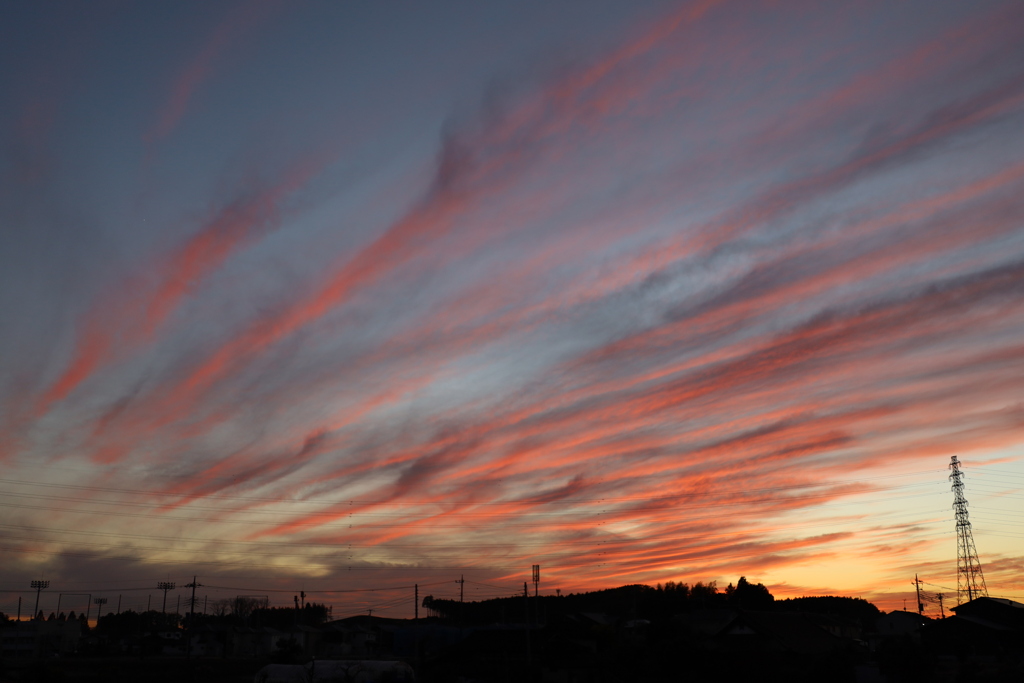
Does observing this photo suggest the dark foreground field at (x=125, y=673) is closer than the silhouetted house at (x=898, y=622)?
Yes

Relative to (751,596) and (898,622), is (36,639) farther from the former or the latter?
(898,622)

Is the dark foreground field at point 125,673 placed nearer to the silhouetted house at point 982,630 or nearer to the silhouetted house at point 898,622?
the silhouetted house at point 982,630

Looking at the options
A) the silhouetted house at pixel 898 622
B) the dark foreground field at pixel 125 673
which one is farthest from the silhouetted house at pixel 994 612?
the dark foreground field at pixel 125 673

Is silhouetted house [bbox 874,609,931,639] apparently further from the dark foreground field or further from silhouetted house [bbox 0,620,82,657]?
silhouetted house [bbox 0,620,82,657]

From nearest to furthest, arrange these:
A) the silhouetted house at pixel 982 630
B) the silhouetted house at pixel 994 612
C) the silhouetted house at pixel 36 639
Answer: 1. the silhouetted house at pixel 982 630
2. the silhouetted house at pixel 994 612
3. the silhouetted house at pixel 36 639

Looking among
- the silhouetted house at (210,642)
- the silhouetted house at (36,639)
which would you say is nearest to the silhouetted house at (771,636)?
the silhouetted house at (210,642)

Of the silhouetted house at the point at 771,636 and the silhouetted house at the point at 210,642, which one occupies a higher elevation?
the silhouetted house at the point at 771,636

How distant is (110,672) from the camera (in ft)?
287

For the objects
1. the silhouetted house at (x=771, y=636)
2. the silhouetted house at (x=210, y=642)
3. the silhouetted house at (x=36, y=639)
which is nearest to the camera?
the silhouetted house at (x=771, y=636)

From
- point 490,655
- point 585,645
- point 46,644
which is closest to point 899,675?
point 585,645

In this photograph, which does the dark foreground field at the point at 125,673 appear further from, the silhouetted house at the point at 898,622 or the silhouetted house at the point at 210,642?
the silhouetted house at the point at 898,622

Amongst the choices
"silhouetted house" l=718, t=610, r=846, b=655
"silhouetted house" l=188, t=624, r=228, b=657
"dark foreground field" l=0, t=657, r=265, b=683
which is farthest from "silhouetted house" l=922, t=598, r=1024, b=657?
"silhouetted house" l=188, t=624, r=228, b=657

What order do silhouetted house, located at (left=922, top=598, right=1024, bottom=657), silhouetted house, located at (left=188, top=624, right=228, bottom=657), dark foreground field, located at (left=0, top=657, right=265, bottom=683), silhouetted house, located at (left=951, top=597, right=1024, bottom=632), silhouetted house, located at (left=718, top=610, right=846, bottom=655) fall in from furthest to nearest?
silhouetted house, located at (left=188, top=624, right=228, bottom=657) < silhouetted house, located at (left=951, top=597, right=1024, bottom=632) < silhouetted house, located at (left=922, top=598, right=1024, bottom=657) < silhouetted house, located at (left=718, top=610, right=846, bottom=655) < dark foreground field, located at (left=0, top=657, right=265, bottom=683)

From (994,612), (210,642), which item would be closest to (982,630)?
(994,612)
